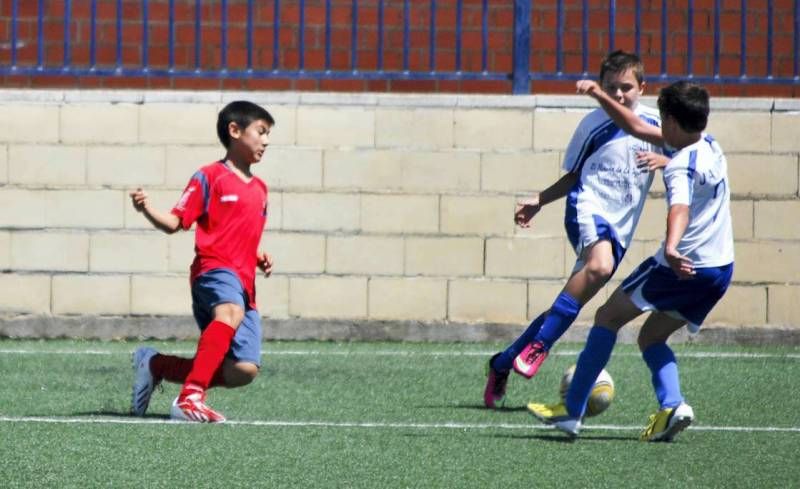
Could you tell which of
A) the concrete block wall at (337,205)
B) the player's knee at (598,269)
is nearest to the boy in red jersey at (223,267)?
the player's knee at (598,269)

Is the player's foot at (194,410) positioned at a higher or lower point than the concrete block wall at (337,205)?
lower

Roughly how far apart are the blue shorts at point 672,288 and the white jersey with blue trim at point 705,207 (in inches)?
1.6

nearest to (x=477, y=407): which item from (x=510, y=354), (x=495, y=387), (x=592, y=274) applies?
(x=495, y=387)

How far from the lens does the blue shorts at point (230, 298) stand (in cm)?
753

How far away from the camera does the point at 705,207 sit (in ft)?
23.0

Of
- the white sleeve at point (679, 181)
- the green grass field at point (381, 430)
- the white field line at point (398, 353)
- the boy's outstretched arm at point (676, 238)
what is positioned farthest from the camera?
the white field line at point (398, 353)

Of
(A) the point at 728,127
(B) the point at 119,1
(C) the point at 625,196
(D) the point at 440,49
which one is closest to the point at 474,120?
(D) the point at 440,49

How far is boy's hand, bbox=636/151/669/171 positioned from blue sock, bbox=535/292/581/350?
70 cm

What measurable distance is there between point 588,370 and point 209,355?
160 cm

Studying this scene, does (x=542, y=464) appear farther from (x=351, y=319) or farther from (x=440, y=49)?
(x=440, y=49)

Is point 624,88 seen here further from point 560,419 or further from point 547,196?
point 560,419

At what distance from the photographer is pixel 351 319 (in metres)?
→ 11.1

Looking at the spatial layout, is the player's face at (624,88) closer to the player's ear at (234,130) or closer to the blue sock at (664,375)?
the blue sock at (664,375)

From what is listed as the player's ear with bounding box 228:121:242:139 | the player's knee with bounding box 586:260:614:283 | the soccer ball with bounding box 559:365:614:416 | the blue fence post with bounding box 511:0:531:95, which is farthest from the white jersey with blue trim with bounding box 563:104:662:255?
the blue fence post with bounding box 511:0:531:95
